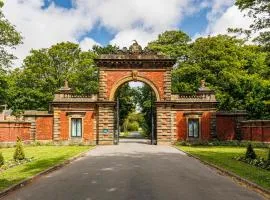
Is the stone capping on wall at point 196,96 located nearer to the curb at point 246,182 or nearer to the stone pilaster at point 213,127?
the stone pilaster at point 213,127

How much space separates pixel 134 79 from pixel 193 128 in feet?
24.5

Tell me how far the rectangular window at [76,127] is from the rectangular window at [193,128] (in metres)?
10.6

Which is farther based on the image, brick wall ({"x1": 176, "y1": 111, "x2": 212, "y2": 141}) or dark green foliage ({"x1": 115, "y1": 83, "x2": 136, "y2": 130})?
dark green foliage ({"x1": 115, "y1": 83, "x2": 136, "y2": 130})

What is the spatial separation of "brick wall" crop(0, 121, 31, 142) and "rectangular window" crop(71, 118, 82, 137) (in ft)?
13.7

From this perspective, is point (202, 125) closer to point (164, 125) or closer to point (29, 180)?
point (164, 125)

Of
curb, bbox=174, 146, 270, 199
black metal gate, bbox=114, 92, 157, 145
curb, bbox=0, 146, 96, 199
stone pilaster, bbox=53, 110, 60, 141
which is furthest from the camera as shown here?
black metal gate, bbox=114, 92, 157, 145

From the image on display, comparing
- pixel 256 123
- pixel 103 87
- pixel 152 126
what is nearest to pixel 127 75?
pixel 103 87

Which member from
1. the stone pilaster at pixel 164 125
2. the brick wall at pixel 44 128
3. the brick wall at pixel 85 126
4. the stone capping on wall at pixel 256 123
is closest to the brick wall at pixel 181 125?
the stone pilaster at pixel 164 125

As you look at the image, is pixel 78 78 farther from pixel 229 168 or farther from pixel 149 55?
pixel 229 168

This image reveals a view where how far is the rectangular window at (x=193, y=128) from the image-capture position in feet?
125

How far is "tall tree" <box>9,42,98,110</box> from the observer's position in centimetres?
5606

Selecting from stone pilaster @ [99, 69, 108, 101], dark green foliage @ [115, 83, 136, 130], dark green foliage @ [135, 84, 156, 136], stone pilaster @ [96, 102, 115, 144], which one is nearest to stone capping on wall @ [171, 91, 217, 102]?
stone pilaster @ [96, 102, 115, 144]

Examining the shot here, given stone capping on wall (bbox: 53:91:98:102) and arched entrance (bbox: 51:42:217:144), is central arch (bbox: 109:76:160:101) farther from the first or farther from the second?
stone capping on wall (bbox: 53:91:98:102)

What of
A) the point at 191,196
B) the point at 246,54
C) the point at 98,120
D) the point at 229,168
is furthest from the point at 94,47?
the point at 191,196
